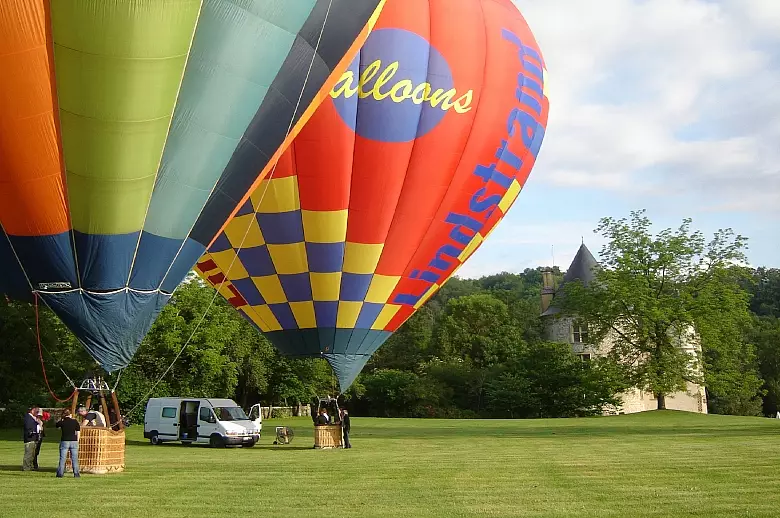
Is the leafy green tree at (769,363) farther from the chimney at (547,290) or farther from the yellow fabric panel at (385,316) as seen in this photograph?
the yellow fabric panel at (385,316)

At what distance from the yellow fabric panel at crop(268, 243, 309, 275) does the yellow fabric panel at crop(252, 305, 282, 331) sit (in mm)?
952

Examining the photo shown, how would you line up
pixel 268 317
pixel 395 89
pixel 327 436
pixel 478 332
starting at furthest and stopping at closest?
1. pixel 478 332
2. pixel 327 436
3. pixel 268 317
4. pixel 395 89

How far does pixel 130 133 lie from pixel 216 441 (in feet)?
37.8

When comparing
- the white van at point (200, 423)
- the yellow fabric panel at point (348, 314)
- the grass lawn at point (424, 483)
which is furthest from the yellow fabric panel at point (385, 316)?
the white van at point (200, 423)

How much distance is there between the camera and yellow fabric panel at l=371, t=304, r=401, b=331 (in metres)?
16.5

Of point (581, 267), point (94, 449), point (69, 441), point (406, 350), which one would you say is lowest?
point (94, 449)

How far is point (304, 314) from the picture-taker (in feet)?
52.5

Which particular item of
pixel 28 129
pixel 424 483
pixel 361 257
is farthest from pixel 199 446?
pixel 28 129

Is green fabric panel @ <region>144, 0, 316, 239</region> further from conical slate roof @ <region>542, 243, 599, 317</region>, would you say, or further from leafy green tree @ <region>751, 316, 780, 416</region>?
leafy green tree @ <region>751, 316, 780, 416</region>

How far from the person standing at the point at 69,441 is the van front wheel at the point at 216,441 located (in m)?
8.24

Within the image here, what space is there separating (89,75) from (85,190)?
131cm

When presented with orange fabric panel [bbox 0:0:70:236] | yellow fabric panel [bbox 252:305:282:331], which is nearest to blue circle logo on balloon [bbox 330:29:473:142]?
yellow fabric panel [bbox 252:305:282:331]

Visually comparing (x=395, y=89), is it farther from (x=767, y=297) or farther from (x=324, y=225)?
(x=767, y=297)

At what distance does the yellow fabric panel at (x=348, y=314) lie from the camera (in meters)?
16.0
